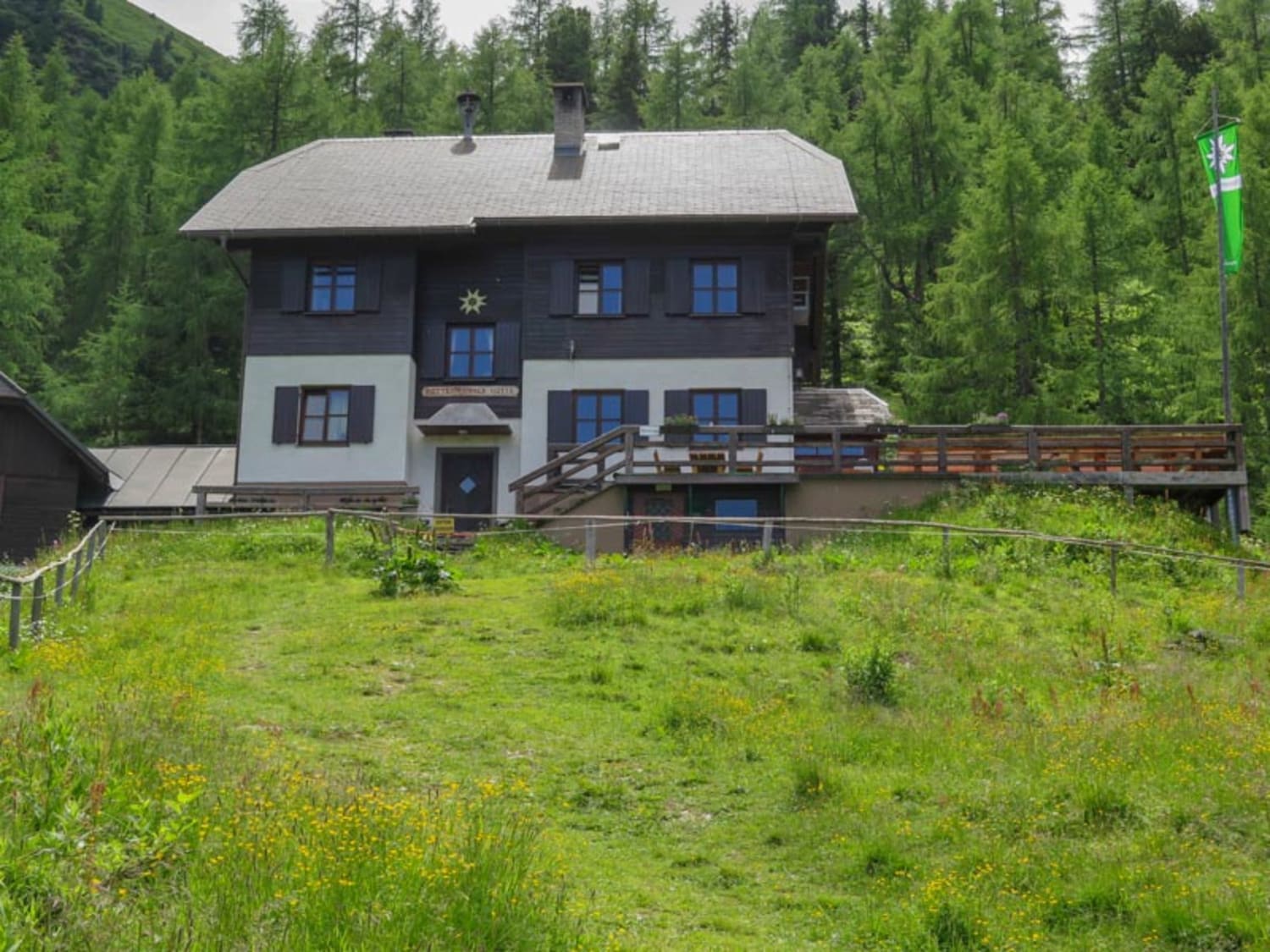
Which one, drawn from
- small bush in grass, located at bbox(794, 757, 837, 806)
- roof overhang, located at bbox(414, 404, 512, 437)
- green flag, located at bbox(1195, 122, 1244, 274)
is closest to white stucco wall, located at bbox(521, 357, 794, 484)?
roof overhang, located at bbox(414, 404, 512, 437)

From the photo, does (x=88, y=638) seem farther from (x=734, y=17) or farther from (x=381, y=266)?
(x=734, y=17)

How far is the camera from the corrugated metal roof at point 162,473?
30016mm

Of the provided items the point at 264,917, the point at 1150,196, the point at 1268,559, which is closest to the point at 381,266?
the point at 1268,559

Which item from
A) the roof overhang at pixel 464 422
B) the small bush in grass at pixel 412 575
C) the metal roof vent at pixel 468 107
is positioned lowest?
the small bush in grass at pixel 412 575

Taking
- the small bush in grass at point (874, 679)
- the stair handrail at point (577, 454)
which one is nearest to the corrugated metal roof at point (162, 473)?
the stair handrail at point (577, 454)

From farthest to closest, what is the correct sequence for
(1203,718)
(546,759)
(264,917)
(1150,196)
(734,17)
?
1. (734,17)
2. (1150,196)
3. (1203,718)
4. (546,759)
5. (264,917)

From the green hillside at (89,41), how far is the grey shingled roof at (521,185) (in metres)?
77.8

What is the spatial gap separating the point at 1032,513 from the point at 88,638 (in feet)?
52.3

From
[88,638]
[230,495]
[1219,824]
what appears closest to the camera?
[1219,824]

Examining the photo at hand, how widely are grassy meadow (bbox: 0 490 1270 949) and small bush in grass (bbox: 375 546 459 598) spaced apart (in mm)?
262

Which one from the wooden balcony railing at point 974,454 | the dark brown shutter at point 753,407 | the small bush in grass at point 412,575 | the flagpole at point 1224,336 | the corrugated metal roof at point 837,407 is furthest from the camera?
the corrugated metal roof at point 837,407

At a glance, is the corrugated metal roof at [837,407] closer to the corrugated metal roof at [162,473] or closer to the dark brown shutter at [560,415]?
the dark brown shutter at [560,415]

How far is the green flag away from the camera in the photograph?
25.2 metres

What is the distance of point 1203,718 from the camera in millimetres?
11492
